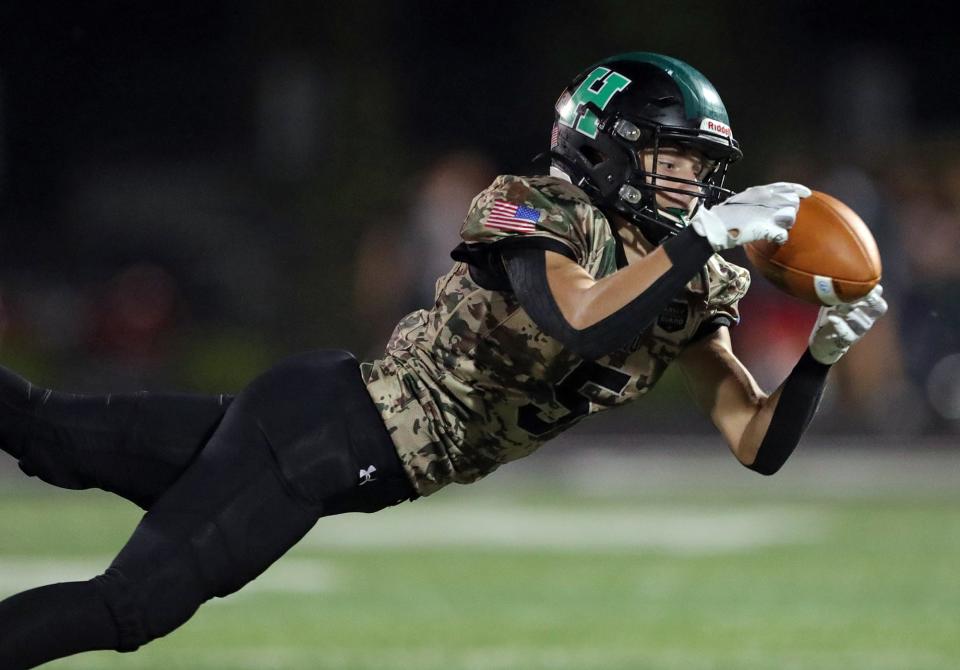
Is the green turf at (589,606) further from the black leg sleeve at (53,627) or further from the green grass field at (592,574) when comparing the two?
the black leg sleeve at (53,627)

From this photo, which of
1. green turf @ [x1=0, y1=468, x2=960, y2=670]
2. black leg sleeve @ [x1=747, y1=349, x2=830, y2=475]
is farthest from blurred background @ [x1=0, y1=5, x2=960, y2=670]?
black leg sleeve @ [x1=747, y1=349, x2=830, y2=475]

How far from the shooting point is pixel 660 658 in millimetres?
4496

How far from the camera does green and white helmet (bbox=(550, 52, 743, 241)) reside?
10.1ft

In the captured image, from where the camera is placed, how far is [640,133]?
10.1ft

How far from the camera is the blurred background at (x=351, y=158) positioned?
402 inches

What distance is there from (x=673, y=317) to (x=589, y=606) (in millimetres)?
2427

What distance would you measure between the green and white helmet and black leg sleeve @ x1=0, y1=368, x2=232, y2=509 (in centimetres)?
87

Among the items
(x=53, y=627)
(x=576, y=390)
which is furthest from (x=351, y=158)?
(x=53, y=627)

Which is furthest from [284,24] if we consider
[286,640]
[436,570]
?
[286,640]

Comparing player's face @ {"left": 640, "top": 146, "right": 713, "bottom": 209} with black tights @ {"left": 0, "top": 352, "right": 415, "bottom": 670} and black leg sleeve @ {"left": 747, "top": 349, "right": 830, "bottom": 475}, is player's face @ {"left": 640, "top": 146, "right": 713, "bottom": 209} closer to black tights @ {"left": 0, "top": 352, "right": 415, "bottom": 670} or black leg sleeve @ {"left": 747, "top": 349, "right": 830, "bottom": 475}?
black leg sleeve @ {"left": 747, "top": 349, "right": 830, "bottom": 475}

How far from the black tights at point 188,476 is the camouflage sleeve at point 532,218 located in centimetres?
41

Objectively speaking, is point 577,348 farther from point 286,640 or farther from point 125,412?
point 286,640

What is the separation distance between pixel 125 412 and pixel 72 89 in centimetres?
1140

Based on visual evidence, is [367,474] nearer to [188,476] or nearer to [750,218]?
[188,476]
